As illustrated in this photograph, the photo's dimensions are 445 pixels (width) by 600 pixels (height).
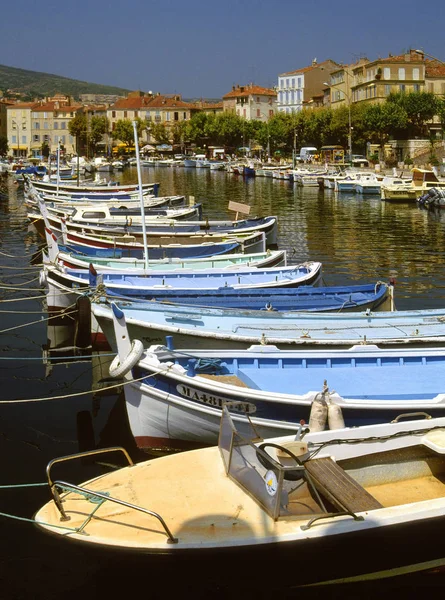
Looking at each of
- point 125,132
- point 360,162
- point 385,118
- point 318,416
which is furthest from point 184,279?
point 125,132

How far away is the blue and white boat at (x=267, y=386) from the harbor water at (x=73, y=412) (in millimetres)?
804

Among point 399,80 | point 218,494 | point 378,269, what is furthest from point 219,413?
point 399,80

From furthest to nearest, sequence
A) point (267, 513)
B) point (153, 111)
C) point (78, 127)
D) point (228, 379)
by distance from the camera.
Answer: point (153, 111) → point (78, 127) → point (228, 379) → point (267, 513)

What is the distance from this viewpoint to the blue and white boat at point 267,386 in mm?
10555

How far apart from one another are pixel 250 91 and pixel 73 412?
5239 inches

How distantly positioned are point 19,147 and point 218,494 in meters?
136

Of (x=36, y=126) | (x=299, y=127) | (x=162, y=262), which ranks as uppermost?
(x=36, y=126)

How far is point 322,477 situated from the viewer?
26.3 ft

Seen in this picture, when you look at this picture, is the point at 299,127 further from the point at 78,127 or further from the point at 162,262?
the point at 162,262

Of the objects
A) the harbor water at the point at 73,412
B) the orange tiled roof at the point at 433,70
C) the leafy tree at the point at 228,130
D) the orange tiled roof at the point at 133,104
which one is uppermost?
the orange tiled roof at the point at 133,104

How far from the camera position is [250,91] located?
14062cm

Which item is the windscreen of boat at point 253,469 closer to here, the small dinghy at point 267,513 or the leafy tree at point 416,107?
the small dinghy at point 267,513

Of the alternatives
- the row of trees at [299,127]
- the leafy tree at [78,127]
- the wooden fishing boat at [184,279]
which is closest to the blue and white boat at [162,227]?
the wooden fishing boat at [184,279]

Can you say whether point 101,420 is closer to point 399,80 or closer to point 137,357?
point 137,357
